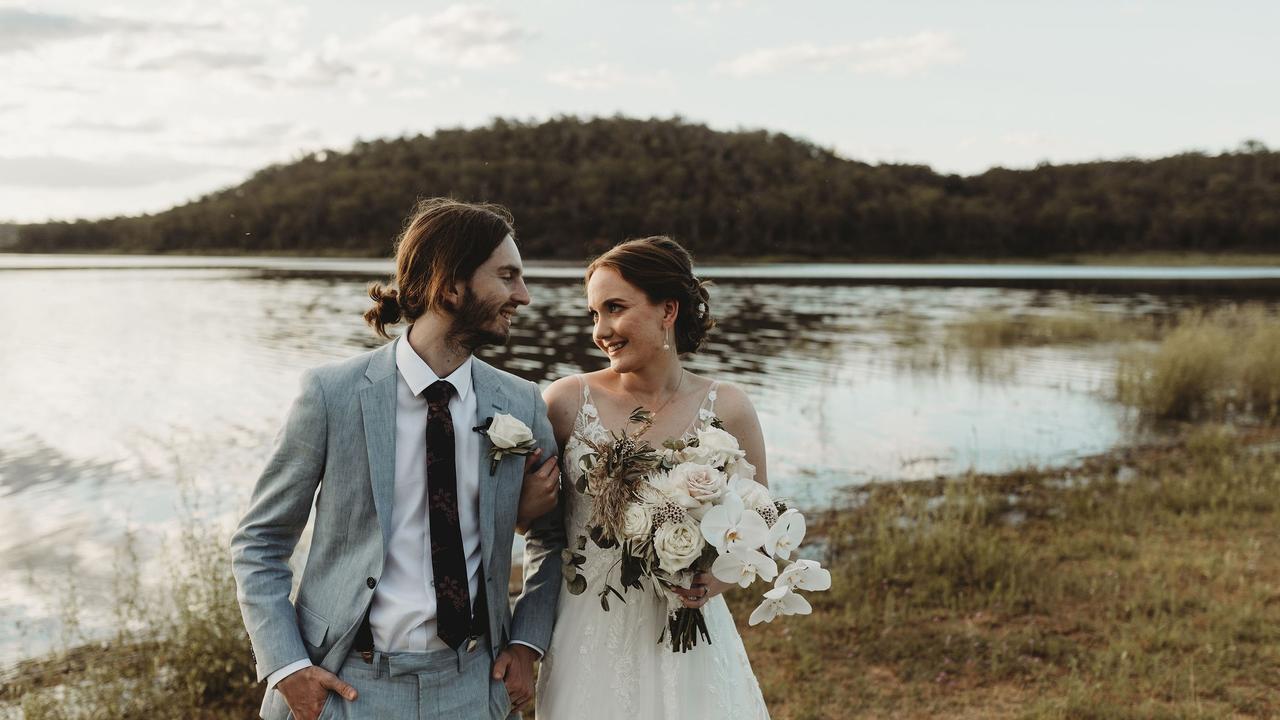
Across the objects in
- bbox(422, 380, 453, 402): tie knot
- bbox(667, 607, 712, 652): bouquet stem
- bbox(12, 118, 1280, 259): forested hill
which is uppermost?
bbox(12, 118, 1280, 259): forested hill

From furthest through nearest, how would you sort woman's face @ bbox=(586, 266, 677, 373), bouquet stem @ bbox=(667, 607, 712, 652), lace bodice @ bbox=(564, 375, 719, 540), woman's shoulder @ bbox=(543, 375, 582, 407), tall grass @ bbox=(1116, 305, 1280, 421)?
tall grass @ bbox=(1116, 305, 1280, 421) < woman's shoulder @ bbox=(543, 375, 582, 407) < woman's face @ bbox=(586, 266, 677, 373) < lace bodice @ bbox=(564, 375, 719, 540) < bouquet stem @ bbox=(667, 607, 712, 652)

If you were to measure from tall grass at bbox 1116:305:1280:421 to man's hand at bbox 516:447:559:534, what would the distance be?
51.2 ft

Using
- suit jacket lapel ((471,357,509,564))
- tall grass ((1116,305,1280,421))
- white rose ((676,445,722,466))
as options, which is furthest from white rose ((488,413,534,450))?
tall grass ((1116,305,1280,421))

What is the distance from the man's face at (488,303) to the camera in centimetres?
281

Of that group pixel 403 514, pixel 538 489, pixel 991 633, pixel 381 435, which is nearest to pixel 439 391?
pixel 381 435

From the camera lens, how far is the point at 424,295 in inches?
113

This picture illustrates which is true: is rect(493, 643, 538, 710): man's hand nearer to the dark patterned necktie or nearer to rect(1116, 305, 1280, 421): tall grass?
the dark patterned necktie

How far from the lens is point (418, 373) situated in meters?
2.79

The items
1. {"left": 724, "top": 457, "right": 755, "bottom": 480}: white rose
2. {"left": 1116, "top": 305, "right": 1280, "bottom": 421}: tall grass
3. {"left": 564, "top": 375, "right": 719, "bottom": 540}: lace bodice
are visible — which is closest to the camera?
{"left": 724, "top": 457, "right": 755, "bottom": 480}: white rose

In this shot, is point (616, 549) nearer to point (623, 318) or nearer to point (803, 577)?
point (803, 577)

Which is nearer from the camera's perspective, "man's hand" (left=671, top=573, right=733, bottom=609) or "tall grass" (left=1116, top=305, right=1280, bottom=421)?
"man's hand" (left=671, top=573, right=733, bottom=609)

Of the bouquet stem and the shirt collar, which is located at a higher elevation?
the shirt collar

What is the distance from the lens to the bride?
11.5 feet

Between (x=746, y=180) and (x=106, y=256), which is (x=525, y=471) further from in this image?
(x=106, y=256)
